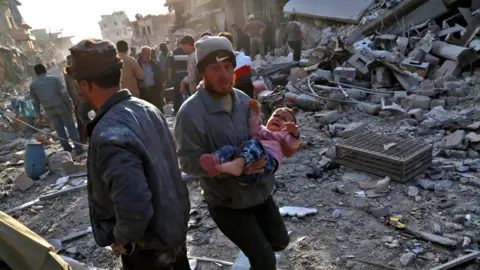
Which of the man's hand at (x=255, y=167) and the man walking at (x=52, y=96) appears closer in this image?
the man's hand at (x=255, y=167)

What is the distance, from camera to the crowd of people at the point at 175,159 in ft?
5.33

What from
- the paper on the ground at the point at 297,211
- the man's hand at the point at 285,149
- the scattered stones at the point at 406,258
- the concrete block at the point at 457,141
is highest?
the man's hand at the point at 285,149

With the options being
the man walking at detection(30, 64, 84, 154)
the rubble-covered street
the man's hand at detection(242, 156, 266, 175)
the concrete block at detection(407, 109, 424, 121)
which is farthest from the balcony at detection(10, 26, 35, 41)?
the man's hand at detection(242, 156, 266, 175)

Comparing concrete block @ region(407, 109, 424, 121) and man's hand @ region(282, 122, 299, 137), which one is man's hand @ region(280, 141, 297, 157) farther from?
concrete block @ region(407, 109, 424, 121)

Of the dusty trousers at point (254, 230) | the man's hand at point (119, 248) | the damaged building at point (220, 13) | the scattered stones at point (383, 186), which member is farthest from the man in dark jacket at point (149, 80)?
the damaged building at point (220, 13)

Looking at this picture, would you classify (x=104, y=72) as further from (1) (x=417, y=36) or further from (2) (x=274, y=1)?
(2) (x=274, y=1)

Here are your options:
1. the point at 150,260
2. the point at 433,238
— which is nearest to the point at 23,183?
the point at 150,260

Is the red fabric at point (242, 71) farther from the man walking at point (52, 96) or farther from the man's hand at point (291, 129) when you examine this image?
the man walking at point (52, 96)

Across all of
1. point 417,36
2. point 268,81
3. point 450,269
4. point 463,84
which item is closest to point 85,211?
point 450,269

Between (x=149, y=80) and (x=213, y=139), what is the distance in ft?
19.5

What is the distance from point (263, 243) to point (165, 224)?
0.71 meters

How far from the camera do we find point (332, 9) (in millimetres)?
13875

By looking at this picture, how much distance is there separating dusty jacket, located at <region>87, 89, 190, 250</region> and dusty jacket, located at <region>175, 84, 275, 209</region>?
0.13 m

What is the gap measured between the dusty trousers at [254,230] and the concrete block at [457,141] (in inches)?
159
